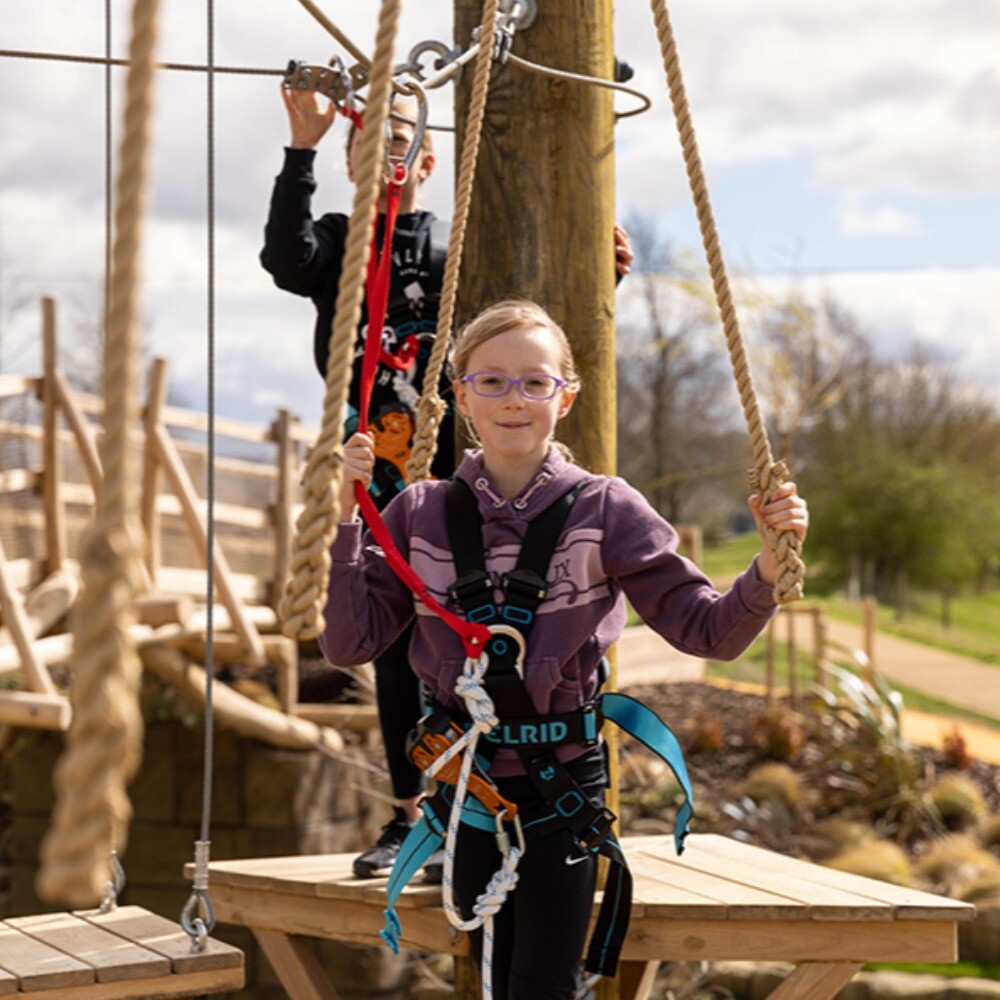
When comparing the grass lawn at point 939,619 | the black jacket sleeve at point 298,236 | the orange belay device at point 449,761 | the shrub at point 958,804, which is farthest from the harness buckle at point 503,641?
the grass lawn at point 939,619

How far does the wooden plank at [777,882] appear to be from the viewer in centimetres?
276

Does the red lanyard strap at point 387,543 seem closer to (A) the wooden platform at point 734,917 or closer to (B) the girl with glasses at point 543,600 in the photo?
(B) the girl with glasses at point 543,600

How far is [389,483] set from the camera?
3100 mm

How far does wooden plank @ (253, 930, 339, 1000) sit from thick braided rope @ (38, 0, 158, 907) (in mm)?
2229

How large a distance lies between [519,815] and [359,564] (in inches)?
18.1

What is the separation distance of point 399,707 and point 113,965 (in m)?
0.75

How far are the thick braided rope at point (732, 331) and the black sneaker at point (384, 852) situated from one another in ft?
3.62

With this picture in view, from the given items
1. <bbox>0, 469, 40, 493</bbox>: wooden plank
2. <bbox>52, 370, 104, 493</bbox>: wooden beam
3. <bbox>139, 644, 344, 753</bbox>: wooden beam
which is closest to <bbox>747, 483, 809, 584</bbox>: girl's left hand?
<bbox>52, 370, 104, 493</bbox>: wooden beam

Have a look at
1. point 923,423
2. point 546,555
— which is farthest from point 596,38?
point 923,423

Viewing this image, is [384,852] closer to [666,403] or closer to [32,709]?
[32,709]

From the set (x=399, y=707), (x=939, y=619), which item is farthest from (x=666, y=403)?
(x=399, y=707)

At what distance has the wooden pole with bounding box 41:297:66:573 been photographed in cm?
764

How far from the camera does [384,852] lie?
120 inches

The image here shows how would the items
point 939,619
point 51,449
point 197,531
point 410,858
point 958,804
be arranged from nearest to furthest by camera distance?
1. point 410,858
2. point 51,449
3. point 197,531
4. point 958,804
5. point 939,619
